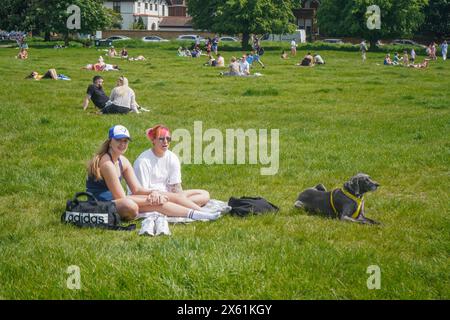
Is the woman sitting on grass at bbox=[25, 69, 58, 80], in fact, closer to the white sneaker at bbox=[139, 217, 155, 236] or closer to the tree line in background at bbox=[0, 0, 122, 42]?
the white sneaker at bbox=[139, 217, 155, 236]

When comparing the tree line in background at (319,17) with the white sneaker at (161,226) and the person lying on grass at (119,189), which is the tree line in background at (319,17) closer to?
the person lying on grass at (119,189)

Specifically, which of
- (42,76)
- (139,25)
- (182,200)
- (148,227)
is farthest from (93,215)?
(139,25)

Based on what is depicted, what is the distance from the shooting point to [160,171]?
8.86 meters

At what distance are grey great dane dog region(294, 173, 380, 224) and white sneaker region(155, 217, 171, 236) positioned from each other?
217cm

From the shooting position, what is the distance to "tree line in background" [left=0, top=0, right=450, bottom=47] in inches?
2482

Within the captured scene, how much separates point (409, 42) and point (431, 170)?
72.9 meters

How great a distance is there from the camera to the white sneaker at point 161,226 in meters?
7.39

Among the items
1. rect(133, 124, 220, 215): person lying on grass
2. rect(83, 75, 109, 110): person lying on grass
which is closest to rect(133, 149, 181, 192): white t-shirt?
rect(133, 124, 220, 215): person lying on grass

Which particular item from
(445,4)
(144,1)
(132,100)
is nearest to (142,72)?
(132,100)

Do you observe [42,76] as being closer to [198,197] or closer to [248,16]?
[198,197]

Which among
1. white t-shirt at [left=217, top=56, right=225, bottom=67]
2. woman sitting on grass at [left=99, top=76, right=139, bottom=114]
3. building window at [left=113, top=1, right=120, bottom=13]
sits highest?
building window at [left=113, top=1, right=120, bottom=13]

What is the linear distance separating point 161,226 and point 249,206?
4.74ft

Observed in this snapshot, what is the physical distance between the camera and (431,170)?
11398 mm
